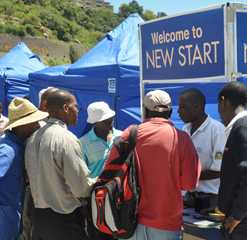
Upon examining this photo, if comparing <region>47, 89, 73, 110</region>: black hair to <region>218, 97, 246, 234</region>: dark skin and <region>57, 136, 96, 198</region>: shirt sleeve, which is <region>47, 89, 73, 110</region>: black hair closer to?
<region>57, 136, 96, 198</region>: shirt sleeve

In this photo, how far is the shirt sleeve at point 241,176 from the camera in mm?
2635

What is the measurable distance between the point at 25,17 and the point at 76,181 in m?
96.1

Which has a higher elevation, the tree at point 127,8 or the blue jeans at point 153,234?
the tree at point 127,8

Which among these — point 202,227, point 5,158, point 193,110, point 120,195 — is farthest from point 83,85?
point 120,195

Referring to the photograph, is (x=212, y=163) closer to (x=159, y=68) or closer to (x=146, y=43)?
(x=159, y=68)

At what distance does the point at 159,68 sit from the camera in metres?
4.03

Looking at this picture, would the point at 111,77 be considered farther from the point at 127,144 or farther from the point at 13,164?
the point at 127,144

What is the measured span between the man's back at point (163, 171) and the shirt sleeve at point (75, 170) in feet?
1.11

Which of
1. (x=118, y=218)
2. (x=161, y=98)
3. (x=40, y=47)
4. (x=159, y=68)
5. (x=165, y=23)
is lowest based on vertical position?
(x=118, y=218)

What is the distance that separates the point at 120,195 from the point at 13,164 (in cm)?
77

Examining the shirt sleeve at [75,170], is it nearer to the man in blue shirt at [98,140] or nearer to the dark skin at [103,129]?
the man in blue shirt at [98,140]

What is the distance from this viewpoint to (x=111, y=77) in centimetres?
636

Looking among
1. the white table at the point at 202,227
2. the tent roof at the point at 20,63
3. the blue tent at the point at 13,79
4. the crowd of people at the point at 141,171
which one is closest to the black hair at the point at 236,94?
the crowd of people at the point at 141,171

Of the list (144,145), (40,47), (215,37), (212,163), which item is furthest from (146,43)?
(40,47)
